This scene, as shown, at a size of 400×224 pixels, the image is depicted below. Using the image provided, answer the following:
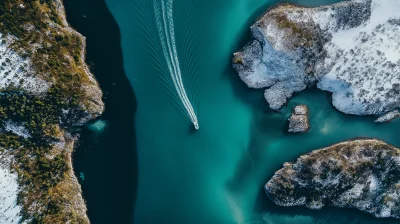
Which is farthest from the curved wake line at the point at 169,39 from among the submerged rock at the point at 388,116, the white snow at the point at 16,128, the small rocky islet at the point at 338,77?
the submerged rock at the point at 388,116

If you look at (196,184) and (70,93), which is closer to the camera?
(70,93)

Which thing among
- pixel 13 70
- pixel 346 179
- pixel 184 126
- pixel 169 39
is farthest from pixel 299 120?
pixel 13 70

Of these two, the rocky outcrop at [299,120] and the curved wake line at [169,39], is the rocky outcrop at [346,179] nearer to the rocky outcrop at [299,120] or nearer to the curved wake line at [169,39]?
the rocky outcrop at [299,120]

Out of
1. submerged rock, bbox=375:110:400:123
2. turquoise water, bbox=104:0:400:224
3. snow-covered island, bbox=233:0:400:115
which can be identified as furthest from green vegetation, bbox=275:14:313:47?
submerged rock, bbox=375:110:400:123

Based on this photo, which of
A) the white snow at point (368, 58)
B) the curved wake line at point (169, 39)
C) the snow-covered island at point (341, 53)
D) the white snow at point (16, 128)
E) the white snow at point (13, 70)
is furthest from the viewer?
the curved wake line at point (169, 39)

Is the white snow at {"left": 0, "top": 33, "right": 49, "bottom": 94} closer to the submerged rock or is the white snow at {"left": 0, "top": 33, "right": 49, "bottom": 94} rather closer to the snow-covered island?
the snow-covered island

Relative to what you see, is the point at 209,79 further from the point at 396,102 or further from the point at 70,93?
the point at 396,102

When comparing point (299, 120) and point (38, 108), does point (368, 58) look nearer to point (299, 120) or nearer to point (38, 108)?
point (299, 120)

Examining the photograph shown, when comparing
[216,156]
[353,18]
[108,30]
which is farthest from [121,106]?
[353,18]
